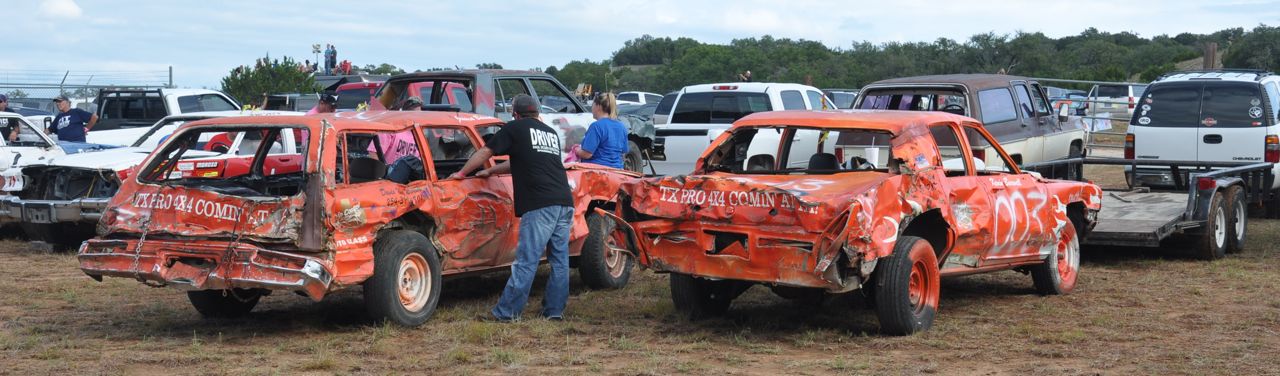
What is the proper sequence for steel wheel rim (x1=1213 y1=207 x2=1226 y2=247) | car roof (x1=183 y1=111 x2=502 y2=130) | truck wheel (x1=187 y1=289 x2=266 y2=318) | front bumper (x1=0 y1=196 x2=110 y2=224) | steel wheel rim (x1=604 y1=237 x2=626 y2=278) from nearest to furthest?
1. car roof (x1=183 y1=111 x2=502 y2=130)
2. truck wheel (x1=187 y1=289 x2=266 y2=318)
3. steel wheel rim (x1=604 y1=237 x2=626 y2=278)
4. steel wheel rim (x1=1213 y1=207 x2=1226 y2=247)
5. front bumper (x1=0 y1=196 x2=110 y2=224)

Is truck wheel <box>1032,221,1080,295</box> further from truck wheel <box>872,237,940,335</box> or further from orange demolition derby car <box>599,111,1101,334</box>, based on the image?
truck wheel <box>872,237,940,335</box>

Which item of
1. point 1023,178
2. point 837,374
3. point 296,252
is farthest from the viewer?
point 1023,178

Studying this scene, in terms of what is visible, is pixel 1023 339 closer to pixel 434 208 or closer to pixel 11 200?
pixel 434 208

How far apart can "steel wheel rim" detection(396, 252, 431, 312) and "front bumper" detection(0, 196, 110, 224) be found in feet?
17.2

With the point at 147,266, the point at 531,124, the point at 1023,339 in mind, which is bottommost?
the point at 1023,339

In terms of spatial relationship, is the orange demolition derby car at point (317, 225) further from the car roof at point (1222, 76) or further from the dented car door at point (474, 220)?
the car roof at point (1222, 76)

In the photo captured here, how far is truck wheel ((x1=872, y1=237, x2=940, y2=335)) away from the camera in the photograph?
7.67 meters

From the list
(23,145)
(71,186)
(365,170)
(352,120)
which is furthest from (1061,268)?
(23,145)

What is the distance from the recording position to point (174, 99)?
20500mm

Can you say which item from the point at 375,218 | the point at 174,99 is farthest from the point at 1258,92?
the point at 174,99

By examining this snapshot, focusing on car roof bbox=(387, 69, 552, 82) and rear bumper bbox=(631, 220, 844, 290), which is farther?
car roof bbox=(387, 69, 552, 82)

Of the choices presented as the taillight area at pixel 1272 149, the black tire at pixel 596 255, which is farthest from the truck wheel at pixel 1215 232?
the black tire at pixel 596 255

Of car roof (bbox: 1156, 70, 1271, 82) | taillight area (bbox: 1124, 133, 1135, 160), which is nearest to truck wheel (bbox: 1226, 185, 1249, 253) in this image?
taillight area (bbox: 1124, 133, 1135, 160)

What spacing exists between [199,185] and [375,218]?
116 centimetres
